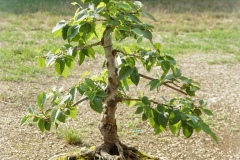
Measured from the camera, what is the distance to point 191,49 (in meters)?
5.69

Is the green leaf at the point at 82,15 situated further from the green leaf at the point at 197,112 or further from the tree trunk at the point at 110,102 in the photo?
the green leaf at the point at 197,112

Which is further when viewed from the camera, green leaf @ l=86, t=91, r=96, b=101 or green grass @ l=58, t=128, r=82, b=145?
green grass @ l=58, t=128, r=82, b=145

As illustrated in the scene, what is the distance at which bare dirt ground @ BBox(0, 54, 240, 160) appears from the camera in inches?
107

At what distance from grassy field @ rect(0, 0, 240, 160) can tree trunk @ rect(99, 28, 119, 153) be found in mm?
230

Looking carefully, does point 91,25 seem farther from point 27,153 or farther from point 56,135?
point 56,135

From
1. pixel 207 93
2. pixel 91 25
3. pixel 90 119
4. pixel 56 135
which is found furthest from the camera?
pixel 207 93

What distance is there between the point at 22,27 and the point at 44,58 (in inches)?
200

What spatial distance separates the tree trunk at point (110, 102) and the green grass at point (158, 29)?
2.54 m

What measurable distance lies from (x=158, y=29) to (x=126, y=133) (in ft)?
13.3

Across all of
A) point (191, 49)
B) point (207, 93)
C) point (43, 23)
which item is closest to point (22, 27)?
point (43, 23)

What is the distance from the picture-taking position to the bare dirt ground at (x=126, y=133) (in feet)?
8.90

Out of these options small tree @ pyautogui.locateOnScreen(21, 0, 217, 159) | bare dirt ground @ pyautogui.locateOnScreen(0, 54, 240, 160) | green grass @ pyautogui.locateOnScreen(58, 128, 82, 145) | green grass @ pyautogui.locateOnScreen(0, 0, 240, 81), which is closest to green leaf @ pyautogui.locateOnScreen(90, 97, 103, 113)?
small tree @ pyautogui.locateOnScreen(21, 0, 217, 159)

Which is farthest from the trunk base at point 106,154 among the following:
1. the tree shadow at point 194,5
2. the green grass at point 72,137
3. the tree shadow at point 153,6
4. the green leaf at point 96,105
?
the tree shadow at point 194,5

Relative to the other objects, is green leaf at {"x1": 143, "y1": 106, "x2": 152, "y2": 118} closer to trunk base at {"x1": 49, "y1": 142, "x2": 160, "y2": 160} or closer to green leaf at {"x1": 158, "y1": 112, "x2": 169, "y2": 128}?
green leaf at {"x1": 158, "y1": 112, "x2": 169, "y2": 128}
